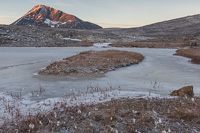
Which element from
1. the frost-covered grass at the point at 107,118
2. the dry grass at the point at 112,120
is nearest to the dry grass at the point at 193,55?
the frost-covered grass at the point at 107,118

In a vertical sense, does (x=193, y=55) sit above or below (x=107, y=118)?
above

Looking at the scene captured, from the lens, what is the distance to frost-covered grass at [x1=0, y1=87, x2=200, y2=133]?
5879 mm

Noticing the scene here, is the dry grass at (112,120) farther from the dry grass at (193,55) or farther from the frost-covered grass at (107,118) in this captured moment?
the dry grass at (193,55)

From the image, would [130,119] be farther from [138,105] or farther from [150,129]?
[138,105]

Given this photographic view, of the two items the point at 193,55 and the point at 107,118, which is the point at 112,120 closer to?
the point at 107,118

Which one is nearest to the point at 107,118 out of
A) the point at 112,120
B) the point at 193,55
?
the point at 112,120

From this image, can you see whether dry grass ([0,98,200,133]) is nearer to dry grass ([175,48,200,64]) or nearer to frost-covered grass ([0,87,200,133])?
frost-covered grass ([0,87,200,133])

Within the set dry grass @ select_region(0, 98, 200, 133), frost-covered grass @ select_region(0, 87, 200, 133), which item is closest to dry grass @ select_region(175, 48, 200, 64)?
frost-covered grass @ select_region(0, 87, 200, 133)

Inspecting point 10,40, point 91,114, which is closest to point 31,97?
point 91,114

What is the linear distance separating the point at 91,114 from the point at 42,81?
25.2 ft

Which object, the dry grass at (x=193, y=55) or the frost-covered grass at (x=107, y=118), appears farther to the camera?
the dry grass at (x=193, y=55)

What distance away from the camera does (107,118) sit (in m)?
6.52

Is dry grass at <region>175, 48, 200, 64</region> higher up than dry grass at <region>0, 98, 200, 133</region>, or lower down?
higher up

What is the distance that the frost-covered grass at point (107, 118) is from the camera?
588 cm
